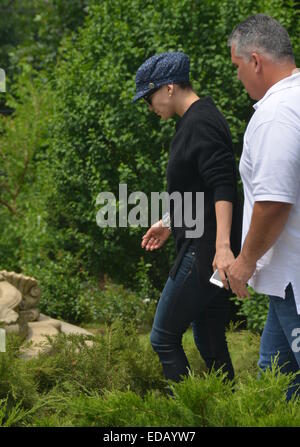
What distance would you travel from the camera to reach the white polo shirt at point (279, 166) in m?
3.04

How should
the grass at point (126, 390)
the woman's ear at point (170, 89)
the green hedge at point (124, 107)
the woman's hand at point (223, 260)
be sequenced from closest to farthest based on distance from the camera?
1. the grass at point (126, 390)
2. the woman's hand at point (223, 260)
3. the woman's ear at point (170, 89)
4. the green hedge at point (124, 107)

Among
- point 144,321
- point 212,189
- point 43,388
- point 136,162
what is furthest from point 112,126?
point 212,189

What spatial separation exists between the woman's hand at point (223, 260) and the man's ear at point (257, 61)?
789 mm

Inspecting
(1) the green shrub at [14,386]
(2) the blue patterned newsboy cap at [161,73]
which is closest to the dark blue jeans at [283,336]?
(2) the blue patterned newsboy cap at [161,73]

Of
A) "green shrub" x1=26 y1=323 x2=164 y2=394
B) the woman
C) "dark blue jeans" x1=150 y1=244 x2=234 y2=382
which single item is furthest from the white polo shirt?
"green shrub" x1=26 y1=323 x2=164 y2=394

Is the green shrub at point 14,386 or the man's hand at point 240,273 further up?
the man's hand at point 240,273

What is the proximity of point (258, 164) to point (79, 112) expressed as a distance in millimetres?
5527

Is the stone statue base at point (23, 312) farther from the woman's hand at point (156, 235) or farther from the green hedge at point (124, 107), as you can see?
the woman's hand at point (156, 235)

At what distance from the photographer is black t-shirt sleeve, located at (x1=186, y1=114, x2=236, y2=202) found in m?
3.85

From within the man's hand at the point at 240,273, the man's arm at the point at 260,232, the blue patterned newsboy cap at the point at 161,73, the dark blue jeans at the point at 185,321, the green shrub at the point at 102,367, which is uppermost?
the blue patterned newsboy cap at the point at 161,73

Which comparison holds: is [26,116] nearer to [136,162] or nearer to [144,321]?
[136,162]

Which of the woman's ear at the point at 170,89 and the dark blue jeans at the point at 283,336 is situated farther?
the woman's ear at the point at 170,89

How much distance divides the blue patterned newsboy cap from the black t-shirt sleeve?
0.28 meters

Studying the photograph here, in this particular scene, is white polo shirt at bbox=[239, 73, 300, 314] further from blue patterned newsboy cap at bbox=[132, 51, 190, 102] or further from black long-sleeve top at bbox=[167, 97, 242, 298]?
blue patterned newsboy cap at bbox=[132, 51, 190, 102]
